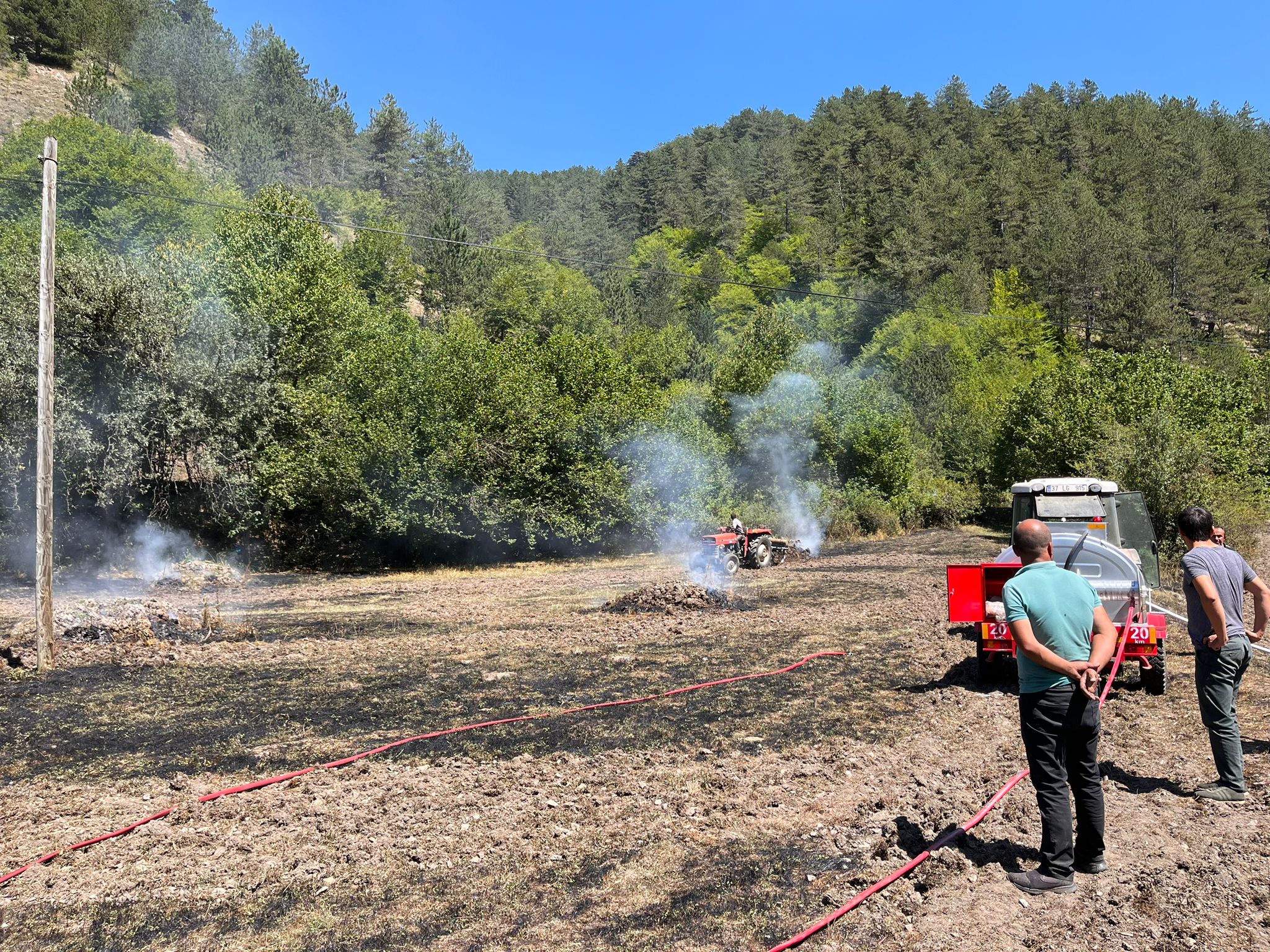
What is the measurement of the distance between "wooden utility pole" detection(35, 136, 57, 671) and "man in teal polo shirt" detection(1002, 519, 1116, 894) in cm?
1156

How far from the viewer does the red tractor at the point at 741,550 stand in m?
20.5

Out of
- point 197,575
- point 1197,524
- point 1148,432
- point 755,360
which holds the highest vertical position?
point 755,360

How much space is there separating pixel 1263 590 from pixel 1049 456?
27.7 m

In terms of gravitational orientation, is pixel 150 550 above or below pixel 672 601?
above

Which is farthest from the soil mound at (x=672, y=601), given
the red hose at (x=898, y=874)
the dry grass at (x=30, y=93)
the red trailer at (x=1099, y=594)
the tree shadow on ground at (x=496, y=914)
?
the dry grass at (x=30, y=93)

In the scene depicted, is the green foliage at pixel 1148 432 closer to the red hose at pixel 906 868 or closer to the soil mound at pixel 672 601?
the soil mound at pixel 672 601

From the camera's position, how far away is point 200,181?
56500 millimetres

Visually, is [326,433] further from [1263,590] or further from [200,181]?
[200,181]

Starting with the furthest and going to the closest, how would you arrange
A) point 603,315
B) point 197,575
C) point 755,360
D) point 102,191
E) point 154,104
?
point 154,104 < point 603,315 < point 102,191 < point 755,360 < point 197,575

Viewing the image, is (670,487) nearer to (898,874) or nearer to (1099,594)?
(1099,594)

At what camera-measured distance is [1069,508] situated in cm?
1148

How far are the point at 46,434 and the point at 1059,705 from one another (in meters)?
12.3

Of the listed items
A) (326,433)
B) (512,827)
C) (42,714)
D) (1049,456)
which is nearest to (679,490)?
(326,433)

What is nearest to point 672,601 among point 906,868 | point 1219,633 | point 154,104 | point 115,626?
point 115,626
